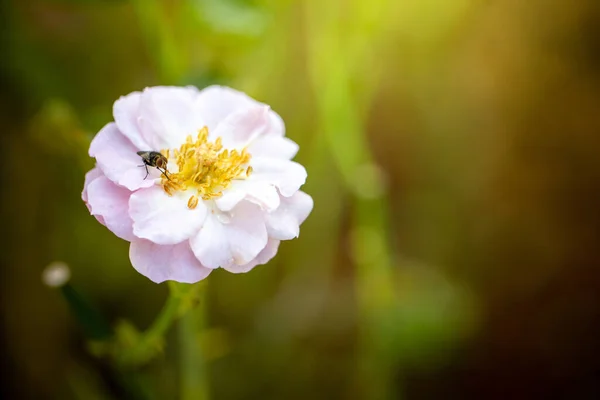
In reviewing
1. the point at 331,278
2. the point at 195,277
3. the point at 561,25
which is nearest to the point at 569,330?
the point at 331,278

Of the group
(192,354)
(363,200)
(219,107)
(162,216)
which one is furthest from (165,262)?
(363,200)

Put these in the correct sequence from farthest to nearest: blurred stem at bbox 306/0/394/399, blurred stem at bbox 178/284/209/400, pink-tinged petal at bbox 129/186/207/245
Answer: blurred stem at bbox 306/0/394/399 → blurred stem at bbox 178/284/209/400 → pink-tinged petal at bbox 129/186/207/245

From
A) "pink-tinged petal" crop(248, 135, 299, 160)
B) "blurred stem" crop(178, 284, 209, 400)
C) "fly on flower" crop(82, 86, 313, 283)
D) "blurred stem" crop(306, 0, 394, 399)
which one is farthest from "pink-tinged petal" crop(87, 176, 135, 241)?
"blurred stem" crop(306, 0, 394, 399)

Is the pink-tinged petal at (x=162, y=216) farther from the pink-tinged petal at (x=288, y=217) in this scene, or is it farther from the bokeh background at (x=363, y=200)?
the bokeh background at (x=363, y=200)

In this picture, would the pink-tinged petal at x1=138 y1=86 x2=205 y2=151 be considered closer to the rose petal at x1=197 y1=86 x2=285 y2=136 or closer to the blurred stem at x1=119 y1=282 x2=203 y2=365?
→ the rose petal at x1=197 y1=86 x2=285 y2=136

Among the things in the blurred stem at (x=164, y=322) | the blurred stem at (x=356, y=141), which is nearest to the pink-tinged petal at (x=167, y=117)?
the blurred stem at (x=164, y=322)

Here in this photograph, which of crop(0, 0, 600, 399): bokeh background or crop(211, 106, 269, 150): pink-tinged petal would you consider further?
crop(0, 0, 600, 399): bokeh background

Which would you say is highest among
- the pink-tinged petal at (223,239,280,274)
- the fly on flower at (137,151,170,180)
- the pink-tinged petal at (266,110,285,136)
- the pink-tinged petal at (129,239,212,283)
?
the pink-tinged petal at (266,110,285,136)
